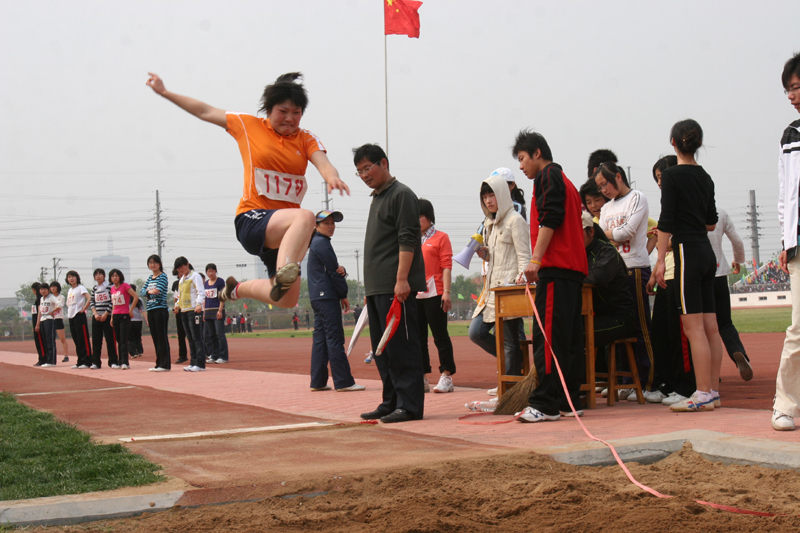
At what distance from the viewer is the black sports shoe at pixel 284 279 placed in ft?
14.5

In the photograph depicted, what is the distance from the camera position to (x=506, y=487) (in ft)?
10.3

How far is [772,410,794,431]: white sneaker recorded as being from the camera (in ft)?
14.1

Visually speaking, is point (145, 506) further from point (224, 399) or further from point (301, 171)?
point (224, 399)

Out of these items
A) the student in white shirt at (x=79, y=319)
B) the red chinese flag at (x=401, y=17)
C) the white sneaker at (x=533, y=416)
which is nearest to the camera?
the white sneaker at (x=533, y=416)

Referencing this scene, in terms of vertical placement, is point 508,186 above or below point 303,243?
above

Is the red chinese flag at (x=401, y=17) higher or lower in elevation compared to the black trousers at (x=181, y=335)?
higher

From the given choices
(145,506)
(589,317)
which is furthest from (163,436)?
(589,317)

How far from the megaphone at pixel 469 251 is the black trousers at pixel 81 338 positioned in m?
10.3

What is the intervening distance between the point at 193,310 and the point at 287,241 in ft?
30.3

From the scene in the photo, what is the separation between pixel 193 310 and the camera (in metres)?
13.2

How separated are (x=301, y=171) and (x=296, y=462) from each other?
7.05ft

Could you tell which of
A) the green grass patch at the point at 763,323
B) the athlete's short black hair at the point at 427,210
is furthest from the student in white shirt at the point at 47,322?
the green grass patch at the point at 763,323

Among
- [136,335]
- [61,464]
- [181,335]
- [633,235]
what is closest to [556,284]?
[633,235]

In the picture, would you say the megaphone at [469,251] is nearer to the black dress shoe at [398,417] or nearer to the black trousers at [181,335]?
the black dress shoe at [398,417]
